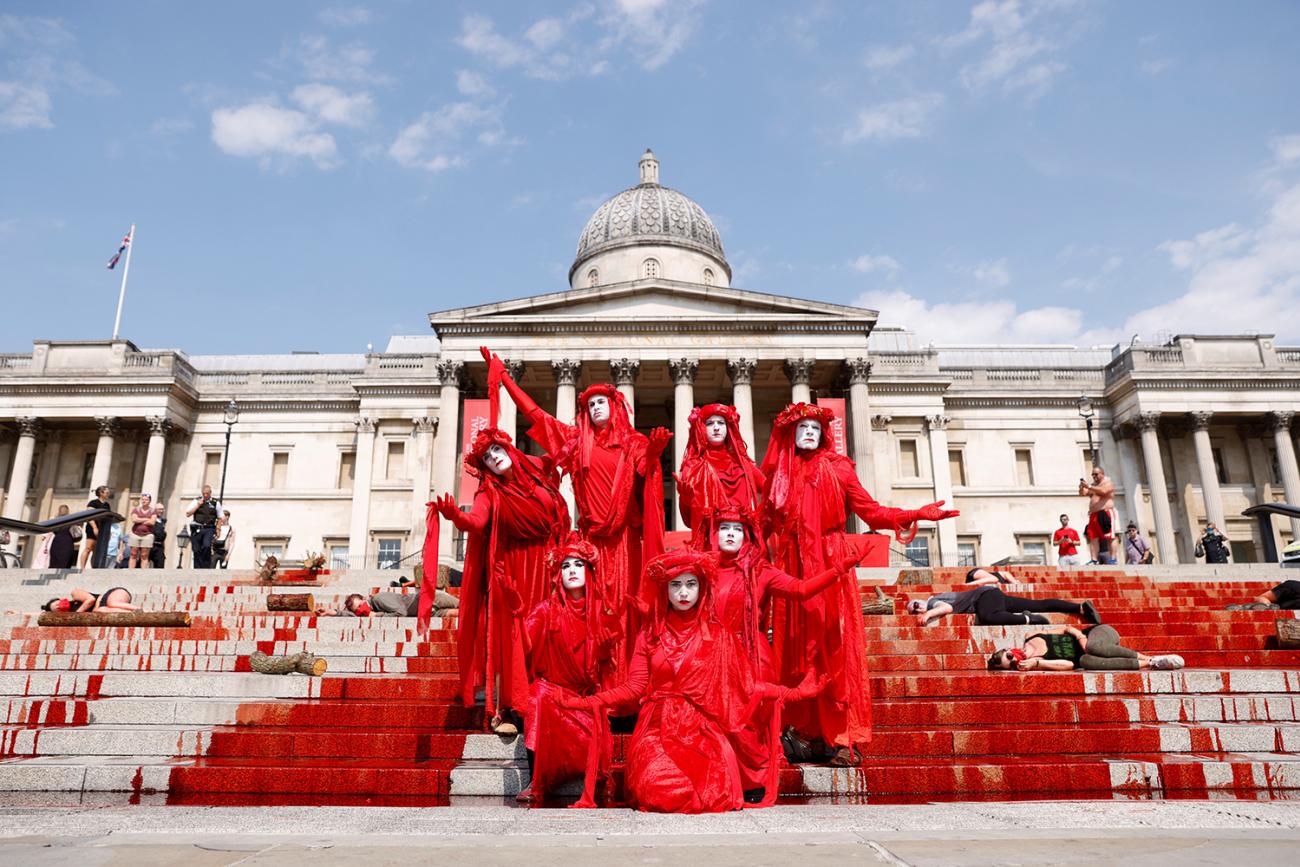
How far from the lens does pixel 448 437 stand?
89.3 ft

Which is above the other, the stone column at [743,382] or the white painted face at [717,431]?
the stone column at [743,382]

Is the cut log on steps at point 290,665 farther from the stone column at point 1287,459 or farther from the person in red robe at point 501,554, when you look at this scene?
the stone column at point 1287,459

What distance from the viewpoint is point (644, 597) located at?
4930 millimetres

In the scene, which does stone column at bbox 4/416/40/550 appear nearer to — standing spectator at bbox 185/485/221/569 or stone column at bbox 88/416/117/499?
stone column at bbox 88/416/117/499

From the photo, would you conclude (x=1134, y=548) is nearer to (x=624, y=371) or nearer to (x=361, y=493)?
(x=624, y=371)

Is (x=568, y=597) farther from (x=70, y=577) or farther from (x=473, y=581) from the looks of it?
(x=70, y=577)

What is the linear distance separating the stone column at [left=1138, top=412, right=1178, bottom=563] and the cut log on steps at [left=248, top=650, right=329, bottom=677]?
3361cm

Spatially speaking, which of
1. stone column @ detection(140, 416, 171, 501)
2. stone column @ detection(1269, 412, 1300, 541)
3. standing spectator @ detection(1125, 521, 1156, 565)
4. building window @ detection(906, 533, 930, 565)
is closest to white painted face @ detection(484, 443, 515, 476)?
standing spectator @ detection(1125, 521, 1156, 565)

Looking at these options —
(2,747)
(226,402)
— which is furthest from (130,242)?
(2,747)

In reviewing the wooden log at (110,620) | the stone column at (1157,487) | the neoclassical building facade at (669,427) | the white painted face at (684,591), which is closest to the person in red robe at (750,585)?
the white painted face at (684,591)

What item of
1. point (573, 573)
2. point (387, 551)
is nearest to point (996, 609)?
point (573, 573)

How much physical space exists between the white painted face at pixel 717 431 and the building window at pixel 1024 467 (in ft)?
108

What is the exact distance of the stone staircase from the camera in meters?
5.11

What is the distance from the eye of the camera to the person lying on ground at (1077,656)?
7.32 metres
